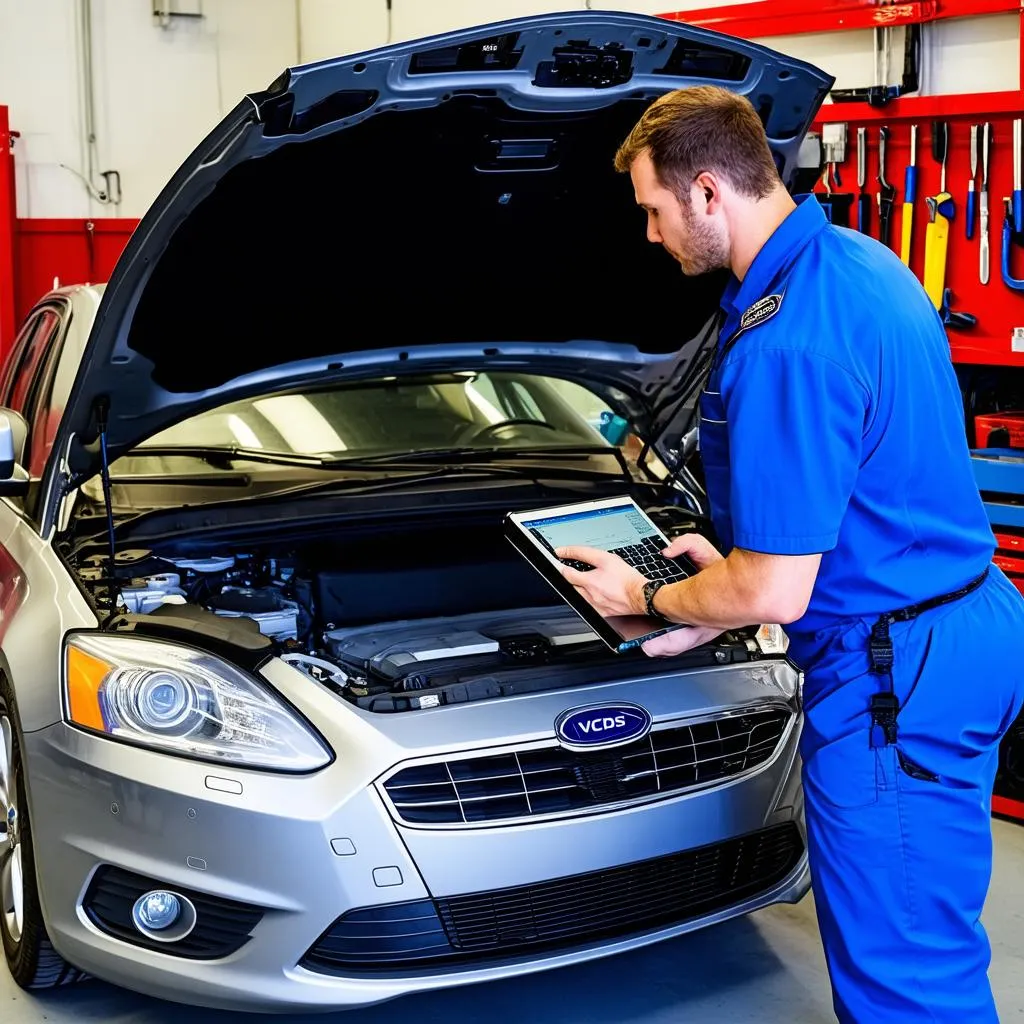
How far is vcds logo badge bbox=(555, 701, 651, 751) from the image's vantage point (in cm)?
212

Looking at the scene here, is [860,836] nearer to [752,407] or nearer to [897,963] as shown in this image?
[897,963]

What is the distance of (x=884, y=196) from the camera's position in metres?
3.56

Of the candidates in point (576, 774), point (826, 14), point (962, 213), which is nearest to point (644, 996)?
point (576, 774)

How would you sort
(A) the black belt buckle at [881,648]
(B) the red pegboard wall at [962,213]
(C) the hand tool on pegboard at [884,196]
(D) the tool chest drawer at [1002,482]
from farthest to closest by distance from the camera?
1. (C) the hand tool on pegboard at [884,196]
2. (B) the red pegboard wall at [962,213]
3. (D) the tool chest drawer at [1002,482]
4. (A) the black belt buckle at [881,648]

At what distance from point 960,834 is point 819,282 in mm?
772

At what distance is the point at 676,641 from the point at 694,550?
0.52 feet

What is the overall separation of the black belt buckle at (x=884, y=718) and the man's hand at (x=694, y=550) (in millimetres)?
362

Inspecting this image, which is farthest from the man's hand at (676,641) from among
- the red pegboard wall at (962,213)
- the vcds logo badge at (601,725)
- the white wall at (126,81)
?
the white wall at (126,81)

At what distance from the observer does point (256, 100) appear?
6.62ft

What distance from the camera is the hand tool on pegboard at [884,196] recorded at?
3551 mm

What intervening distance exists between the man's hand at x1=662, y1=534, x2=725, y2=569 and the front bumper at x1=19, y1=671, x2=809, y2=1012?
385mm

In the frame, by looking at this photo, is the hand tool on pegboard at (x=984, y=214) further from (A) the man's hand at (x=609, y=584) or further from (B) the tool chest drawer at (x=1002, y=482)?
(A) the man's hand at (x=609, y=584)

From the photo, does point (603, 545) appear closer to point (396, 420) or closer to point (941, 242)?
point (396, 420)

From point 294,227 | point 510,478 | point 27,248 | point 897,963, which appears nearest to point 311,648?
point 510,478
